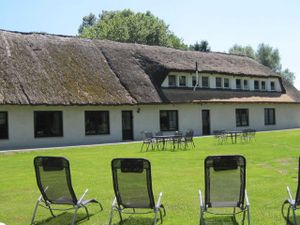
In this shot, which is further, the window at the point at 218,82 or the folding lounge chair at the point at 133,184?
the window at the point at 218,82

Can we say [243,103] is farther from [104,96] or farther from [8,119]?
[8,119]

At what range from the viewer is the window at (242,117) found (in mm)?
37153

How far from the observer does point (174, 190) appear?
998 cm

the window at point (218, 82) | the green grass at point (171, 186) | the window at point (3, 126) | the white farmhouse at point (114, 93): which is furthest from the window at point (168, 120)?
the green grass at point (171, 186)

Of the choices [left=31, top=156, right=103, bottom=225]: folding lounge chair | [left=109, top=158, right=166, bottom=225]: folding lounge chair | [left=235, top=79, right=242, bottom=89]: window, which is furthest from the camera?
[left=235, top=79, right=242, bottom=89]: window

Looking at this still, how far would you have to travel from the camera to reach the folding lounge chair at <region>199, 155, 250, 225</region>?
6367 mm

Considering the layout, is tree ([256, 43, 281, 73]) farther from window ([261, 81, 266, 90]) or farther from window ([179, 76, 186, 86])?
window ([179, 76, 186, 86])

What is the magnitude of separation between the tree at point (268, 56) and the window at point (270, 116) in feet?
167

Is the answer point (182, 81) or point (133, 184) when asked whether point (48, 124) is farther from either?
point (133, 184)

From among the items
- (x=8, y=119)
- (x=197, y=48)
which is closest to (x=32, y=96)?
(x=8, y=119)

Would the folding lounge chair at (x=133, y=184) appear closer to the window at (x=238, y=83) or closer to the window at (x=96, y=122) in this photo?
the window at (x=96, y=122)

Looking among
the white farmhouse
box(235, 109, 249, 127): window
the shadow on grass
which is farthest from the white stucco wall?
the shadow on grass

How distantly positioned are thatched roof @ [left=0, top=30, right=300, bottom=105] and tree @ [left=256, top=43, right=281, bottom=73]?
52675 mm

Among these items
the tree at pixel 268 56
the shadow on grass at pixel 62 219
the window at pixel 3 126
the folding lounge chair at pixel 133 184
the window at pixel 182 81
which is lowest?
the shadow on grass at pixel 62 219
